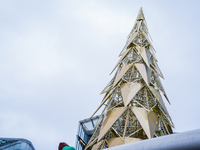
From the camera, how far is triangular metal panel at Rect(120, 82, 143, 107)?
15586 mm

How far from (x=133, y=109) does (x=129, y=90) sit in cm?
181

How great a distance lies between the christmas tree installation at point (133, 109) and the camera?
46.4ft

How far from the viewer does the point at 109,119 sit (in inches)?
596

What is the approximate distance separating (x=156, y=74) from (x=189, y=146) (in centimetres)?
1858

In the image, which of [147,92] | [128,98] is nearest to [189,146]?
[128,98]

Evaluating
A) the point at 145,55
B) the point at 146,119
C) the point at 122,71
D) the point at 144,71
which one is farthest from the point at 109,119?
the point at 145,55

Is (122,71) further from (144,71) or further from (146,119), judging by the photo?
(146,119)

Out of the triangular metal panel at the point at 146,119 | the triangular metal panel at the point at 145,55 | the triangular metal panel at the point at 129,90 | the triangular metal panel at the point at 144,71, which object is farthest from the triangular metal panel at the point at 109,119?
the triangular metal panel at the point at 145,55

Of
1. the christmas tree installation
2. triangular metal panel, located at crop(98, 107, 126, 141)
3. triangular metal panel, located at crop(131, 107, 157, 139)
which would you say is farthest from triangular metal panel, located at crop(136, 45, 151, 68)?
triangular metal panel, located at crop(98, 107, 126, 141)

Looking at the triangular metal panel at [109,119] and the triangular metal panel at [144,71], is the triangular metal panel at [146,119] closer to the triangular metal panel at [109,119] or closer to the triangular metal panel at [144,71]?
the triangular metal panel at [109,119]

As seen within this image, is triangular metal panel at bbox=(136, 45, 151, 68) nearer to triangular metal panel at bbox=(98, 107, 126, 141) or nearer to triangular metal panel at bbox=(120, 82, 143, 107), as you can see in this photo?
triangular metal panel at bbox=(120, 82, 143, 107)

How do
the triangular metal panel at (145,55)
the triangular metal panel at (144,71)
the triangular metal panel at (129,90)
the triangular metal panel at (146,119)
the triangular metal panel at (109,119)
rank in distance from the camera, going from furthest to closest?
1. the triangular metal panel at (145,55)
2. the triangular metal panel at (144,71)
3. the triangular metal panel at (129,90)
4. the triangular metal panel at (109,119)
5. the triangular metal panel at (146,119)

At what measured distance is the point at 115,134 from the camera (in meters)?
15.3

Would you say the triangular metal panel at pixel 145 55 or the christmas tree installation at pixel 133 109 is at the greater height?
the triangular metal panel at pixel 145 55
